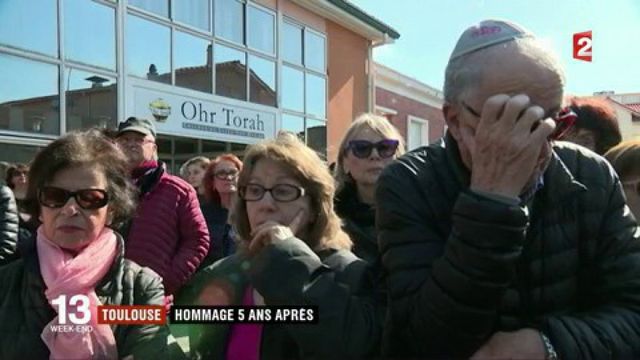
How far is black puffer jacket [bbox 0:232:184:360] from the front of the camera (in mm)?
925

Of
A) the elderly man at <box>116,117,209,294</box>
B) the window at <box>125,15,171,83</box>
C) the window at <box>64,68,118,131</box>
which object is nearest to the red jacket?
the elderly man at <box>116,117,209,294</box>

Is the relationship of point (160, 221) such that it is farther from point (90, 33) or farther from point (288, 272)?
point (90, 33)

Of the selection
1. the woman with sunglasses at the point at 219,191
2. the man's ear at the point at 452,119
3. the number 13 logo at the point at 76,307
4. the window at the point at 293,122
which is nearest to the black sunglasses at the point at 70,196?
the number 13 logo at the point at 76,307

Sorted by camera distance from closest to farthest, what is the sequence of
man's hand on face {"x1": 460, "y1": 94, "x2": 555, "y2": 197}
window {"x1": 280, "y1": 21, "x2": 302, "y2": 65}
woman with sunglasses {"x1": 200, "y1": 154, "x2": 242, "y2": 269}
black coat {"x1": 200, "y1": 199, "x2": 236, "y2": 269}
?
1. man's hand on face {"x1": 460, "y1": 94, "x2": 555, "y2": 197}
2. black coat {"x1": 200, "y1": 199, "x2": 236, "y2": 269}
3. woman with sunglasses {"x1": 200, "y1": 154, "x2": 242, "y2": 269}
4. window {"x1": 280, "y1": 21, "x2": 302, "y2": 65}

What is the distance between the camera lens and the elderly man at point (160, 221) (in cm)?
160

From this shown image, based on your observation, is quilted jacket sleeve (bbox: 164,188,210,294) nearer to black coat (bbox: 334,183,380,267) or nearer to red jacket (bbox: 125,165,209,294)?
red jacket (bbox: 125,165,209,294)

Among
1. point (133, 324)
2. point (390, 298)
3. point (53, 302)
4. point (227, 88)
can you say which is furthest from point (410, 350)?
point (227, 88)

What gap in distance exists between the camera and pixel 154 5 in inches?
211

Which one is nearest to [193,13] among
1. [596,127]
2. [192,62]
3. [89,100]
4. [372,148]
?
[192,62]

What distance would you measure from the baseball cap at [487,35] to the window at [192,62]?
17.4ft

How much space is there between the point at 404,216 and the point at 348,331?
0.15 meters

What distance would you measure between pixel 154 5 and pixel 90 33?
0.92 meters

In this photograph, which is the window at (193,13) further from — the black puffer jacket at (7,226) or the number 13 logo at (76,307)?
the number 13 logo at (76,307)

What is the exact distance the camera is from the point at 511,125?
22.1 inches
